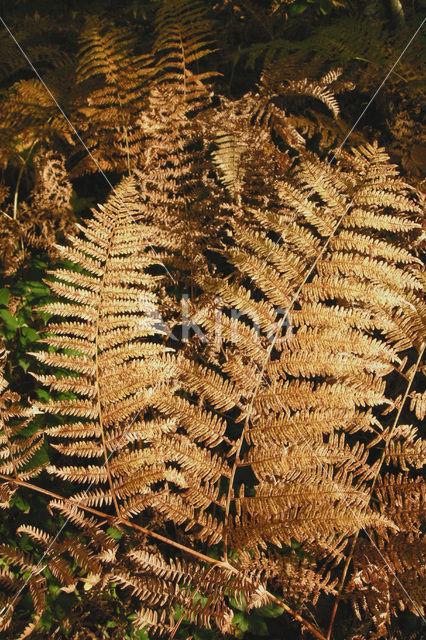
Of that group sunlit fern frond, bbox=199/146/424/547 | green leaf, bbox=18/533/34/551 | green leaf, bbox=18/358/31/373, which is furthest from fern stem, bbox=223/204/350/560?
green leaf, bbox=18/358/31/373

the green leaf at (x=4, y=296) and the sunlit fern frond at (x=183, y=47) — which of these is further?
the sunlit fern frond at (x=183, y=47)

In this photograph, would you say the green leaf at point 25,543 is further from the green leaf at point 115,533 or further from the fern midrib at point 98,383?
the fern midrib at point 98,383

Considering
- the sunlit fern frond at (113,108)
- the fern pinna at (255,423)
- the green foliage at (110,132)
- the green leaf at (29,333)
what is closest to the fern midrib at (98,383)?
the fern pinna at (255,423)

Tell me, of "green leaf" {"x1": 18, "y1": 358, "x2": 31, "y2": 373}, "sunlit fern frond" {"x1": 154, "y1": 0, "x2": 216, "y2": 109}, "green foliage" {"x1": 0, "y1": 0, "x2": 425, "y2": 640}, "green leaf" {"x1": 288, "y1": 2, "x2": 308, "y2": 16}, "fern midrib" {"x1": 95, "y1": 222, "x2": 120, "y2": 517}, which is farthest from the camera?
"green leaf" {"x1": 288, "y1": 2, "x2": 308, "y2": 16}

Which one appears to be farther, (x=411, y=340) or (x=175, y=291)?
(x=175, y=291)

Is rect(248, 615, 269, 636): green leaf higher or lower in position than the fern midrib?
lower

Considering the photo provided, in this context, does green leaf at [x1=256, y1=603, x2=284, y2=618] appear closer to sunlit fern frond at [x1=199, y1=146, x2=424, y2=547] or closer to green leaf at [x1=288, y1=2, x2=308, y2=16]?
sunlit fern frond at [x1=199, y1=146, x2=424, y2=547]

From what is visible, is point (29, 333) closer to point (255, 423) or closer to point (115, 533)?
point (115, 533)

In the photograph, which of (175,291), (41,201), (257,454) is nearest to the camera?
(257,454)

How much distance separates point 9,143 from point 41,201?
Result: 0.39 meters

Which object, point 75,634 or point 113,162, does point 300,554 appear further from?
point 113,162

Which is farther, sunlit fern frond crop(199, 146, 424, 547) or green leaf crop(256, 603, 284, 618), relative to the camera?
green leaf crop(256, 603, 284, 618)

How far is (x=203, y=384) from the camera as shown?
1.56m

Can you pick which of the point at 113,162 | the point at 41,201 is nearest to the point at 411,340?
the point at 113,162
